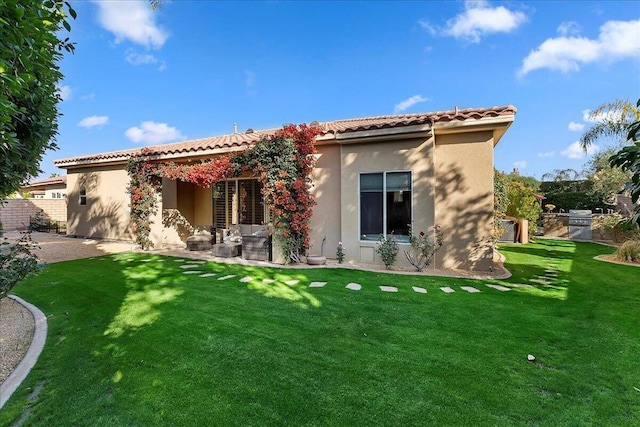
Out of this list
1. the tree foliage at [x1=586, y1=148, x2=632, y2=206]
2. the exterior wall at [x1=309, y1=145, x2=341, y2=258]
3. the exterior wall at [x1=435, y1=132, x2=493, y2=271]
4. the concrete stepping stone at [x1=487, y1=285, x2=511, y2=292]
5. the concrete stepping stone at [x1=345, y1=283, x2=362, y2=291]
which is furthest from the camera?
the tree foliage at [x1=586, y1=148, x2=632, y2=206]

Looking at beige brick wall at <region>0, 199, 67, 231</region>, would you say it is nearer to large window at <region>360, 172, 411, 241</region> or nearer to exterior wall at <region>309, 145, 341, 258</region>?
exterior wall at <region>309, 145, 341, 258</region>

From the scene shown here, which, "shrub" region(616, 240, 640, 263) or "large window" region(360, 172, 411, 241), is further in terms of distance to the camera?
"shrub" region(616, 240, 640, 263)

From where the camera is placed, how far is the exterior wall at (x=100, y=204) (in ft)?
58.0

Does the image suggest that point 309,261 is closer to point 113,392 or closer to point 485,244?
point 485,244

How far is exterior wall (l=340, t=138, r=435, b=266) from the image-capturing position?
1052 centimetres

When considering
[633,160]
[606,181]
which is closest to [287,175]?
[633,160]

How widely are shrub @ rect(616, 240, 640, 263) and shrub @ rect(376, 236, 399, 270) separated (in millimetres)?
10016

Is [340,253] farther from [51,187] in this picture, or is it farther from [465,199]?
[51,187]

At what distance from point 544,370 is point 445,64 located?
17.5 m

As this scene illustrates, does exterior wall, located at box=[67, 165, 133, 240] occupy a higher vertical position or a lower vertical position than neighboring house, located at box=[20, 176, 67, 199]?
lower

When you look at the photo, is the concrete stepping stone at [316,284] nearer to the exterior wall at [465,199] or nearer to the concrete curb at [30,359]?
the exterior wall at [465,199]

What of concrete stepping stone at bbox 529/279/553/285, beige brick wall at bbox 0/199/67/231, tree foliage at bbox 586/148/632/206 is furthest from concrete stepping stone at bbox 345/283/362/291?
beige brick wall at bbox 0/199/67/231

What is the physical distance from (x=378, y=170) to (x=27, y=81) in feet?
31.4

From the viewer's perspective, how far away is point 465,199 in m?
10.8
